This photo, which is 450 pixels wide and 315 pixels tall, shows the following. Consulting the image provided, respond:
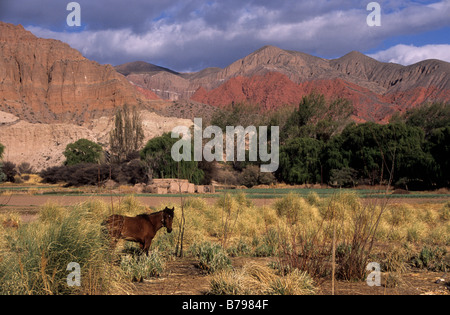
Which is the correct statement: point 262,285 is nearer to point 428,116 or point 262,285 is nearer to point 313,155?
point 313,155

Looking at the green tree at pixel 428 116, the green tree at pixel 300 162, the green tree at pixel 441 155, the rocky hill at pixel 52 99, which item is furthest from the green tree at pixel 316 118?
the rocky hill at pixel 52 99

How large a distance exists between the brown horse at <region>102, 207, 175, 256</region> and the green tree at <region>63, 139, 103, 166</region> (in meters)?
71.7

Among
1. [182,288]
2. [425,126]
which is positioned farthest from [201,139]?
[182,288]

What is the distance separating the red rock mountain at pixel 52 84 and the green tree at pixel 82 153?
4705cm

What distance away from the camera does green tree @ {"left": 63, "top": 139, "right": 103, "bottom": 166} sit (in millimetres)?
77688

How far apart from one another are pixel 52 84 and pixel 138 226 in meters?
141

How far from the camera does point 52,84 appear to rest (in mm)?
135375

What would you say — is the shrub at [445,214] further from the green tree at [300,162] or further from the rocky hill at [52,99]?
the rocky hill at [52,99]

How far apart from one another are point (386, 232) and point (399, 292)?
7.61m

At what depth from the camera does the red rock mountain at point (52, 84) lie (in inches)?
4993

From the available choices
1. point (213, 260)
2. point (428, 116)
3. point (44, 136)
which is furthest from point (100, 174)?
point (428, 116)

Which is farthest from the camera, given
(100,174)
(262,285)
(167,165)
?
(167,165)

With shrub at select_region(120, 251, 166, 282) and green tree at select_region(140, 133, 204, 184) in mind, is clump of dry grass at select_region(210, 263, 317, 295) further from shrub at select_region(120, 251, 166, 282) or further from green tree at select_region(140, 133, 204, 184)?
green tree at select_region(140, 133, 204, 184)
